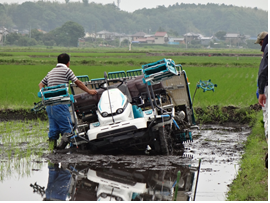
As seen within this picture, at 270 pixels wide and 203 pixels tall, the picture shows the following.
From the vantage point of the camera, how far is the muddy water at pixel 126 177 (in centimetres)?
495

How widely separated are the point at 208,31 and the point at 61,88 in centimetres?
16125

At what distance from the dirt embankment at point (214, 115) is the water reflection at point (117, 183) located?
5.07m

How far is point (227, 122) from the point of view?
11.1m

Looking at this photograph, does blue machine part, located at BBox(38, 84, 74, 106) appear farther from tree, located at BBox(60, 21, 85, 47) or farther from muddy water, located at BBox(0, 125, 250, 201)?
tree, located at BBox(60, 21, 85, 47)

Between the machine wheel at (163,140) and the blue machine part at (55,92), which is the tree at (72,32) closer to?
the blue machine part at (55,92)

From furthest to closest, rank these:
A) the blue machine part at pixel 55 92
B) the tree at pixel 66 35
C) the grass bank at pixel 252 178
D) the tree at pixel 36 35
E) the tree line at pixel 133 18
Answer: the tree line at pixel 133 18
the tree at pixel 36 35
the tree at pixel 66 35
the blue machine part at pixel 55 92
the grass bank at pixel 252 178

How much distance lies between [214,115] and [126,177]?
6.05m

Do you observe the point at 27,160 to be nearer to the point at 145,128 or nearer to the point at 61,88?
the point at 61,88

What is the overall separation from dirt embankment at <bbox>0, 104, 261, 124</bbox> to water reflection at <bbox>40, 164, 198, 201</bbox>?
5073 mm

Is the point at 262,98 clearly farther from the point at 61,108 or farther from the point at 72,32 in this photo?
the point at 72,32

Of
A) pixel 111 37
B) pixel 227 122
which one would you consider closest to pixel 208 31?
pixel 111 37

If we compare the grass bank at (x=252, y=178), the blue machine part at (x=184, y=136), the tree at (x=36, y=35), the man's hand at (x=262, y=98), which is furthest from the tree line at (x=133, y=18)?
the man's hand at (x=262, y=98)

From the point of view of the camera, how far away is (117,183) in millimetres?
5441

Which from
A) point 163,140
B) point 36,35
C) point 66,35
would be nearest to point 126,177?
point 163,140
